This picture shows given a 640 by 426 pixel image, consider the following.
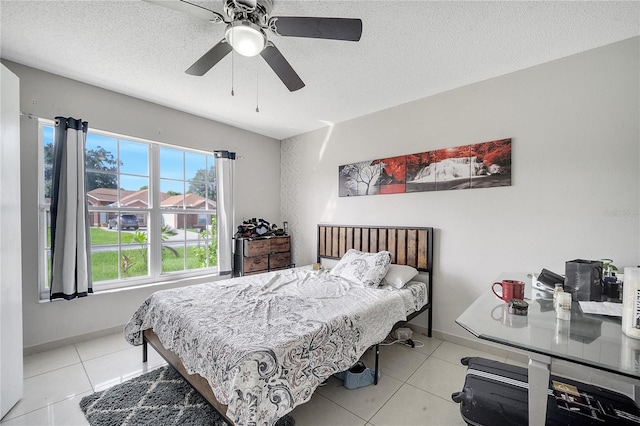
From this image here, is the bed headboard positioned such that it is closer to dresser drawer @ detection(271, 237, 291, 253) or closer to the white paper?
Result: dresser drawer @ detection(271, 237, 291, 253)

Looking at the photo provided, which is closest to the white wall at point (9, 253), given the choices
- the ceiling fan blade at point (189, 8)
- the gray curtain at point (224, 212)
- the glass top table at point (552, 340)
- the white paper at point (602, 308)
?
the ceiling fan blade at point (189, 8)

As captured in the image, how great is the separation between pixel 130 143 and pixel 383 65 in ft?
9.68

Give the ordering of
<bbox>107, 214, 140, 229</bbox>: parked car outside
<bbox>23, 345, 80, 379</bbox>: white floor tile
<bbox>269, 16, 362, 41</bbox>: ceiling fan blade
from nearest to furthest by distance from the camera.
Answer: <bbox>269, 16, 362, 41</bbox>: ceiling fan blade
<bbox>23, 345, 80, 379</bbox>: white floor tile
<bbox>107, 214, 140, 229</bbox>: parked car outside

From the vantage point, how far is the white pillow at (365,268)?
2717 millimetres

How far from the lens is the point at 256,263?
384cm

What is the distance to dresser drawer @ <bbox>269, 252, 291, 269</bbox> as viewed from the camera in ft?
13.2

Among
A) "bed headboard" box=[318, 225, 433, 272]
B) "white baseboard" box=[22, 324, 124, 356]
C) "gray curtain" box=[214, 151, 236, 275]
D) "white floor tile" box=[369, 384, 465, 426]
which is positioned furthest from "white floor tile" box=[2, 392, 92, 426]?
"bed headboard" box=[318, 225, 433, 272]

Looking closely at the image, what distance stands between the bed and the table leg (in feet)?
3.27

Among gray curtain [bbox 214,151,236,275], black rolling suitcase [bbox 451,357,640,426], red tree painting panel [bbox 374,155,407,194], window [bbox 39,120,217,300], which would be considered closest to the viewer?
black rolling suitcase [bbox 451,357,640,426]

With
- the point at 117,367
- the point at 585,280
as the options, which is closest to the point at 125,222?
the point at 117,367

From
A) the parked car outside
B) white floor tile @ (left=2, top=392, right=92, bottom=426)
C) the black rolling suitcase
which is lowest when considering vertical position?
white floor tile @ (left=2, top=392, right=92, bottom=426)

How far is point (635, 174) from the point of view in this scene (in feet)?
6.53

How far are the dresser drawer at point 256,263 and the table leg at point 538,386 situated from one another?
3.28m

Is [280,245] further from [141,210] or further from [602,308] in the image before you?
[602,308]
